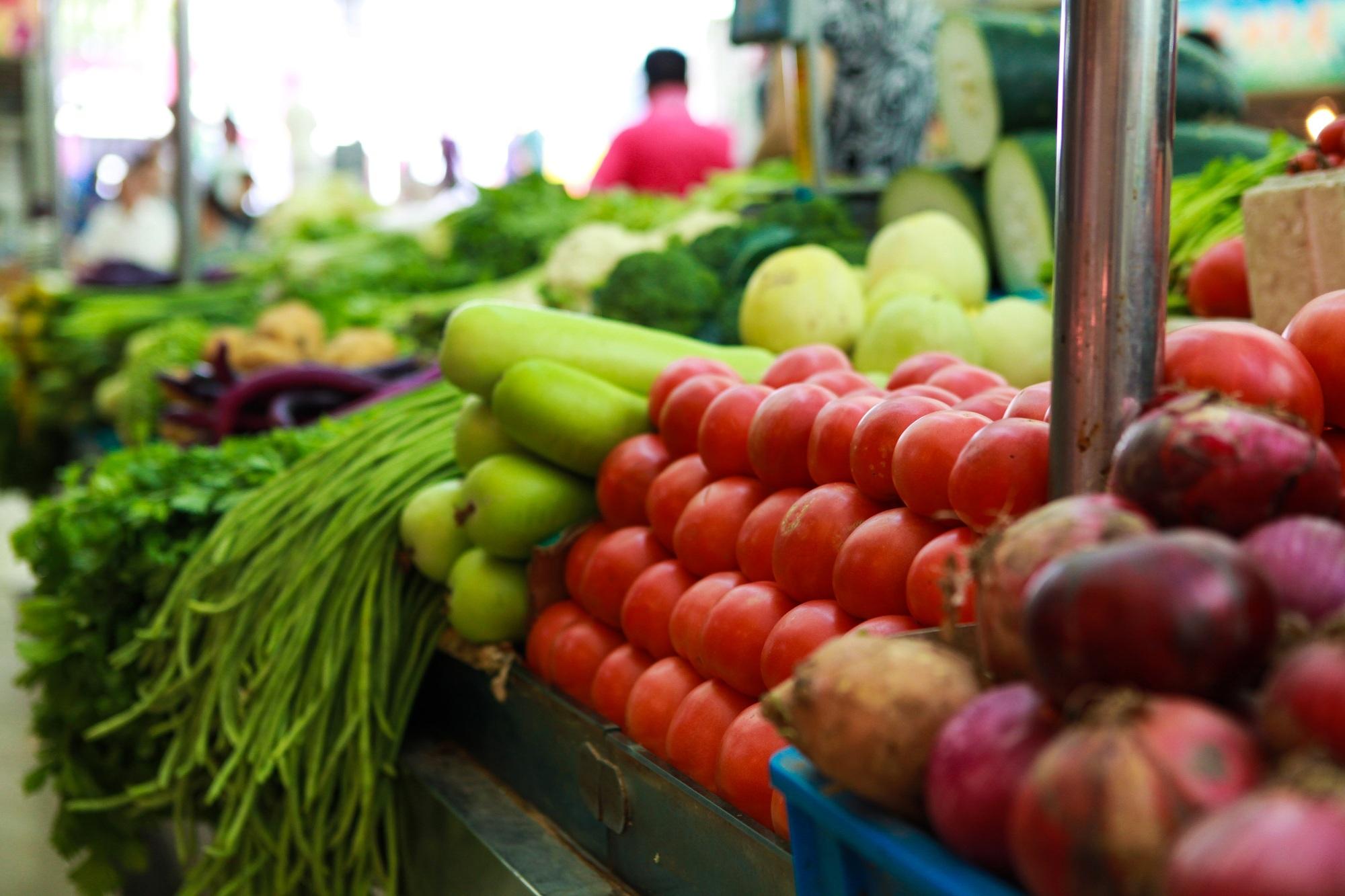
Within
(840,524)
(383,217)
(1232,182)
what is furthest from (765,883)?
(383,217)

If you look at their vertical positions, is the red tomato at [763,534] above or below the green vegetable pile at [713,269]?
below

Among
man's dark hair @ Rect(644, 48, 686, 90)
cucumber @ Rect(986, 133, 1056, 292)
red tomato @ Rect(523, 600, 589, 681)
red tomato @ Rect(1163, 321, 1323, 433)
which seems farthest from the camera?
man's dark hair @ Rect(644, 48, 686, 90)

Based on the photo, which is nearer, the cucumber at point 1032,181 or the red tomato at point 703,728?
the red tomato at point 703,728

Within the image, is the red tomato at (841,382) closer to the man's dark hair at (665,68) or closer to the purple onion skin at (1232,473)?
the purple onion skin at (1232,473)

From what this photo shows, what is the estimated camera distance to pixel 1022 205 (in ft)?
10.3

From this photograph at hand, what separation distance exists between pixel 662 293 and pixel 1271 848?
2380mm

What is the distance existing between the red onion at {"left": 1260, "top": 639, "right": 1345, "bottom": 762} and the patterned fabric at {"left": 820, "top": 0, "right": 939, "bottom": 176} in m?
4.17

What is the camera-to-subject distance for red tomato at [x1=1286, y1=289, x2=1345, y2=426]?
0.98 metres

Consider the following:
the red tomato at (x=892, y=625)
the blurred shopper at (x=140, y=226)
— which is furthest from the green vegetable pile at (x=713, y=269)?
the blurred shopper at (x=140, y=226)

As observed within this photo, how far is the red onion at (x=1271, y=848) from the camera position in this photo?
0.49 m

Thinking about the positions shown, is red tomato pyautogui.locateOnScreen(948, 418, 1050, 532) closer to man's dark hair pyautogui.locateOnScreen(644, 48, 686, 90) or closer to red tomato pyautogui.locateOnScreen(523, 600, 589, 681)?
red tomato pyautogui.locateOnScreen(523, 600, 589, 681)

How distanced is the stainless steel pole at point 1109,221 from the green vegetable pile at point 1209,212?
54.0 inches

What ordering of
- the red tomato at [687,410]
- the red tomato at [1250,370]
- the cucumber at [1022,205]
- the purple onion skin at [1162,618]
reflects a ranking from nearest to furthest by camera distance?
1. the purple onion skin at [1162,618]
2. the red tomato at [1250,370]
3. the red tomato at [687,410]
4. the cucumber at [1022,205]

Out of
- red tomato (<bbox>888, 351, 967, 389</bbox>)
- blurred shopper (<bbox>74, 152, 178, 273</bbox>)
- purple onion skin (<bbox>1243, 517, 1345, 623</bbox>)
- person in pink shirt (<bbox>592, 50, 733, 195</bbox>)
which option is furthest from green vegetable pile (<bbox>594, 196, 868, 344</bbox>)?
blurred shopper (<bbox>74, 152, 178, 273</bbox>)
